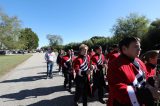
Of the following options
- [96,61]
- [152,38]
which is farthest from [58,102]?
[152,38]

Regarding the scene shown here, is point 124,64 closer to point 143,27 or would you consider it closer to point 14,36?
point 143,27

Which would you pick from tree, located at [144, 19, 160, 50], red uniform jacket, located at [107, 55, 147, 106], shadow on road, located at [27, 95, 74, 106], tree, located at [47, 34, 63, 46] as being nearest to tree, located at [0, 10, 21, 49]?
tree, located at [47, 34, 63, 46]

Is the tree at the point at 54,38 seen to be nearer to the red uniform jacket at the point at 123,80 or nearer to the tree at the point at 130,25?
the tree at the point at 130,25

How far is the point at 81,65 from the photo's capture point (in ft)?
28.1

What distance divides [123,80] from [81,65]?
5083mm

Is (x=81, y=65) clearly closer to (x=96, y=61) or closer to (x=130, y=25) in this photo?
(x=96, y=61)

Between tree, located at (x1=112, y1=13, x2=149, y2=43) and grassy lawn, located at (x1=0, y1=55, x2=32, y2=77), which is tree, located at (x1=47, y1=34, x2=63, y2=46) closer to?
tree, located at (x1=112, y1=13, x2=149, y2=43)

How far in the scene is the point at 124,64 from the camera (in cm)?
360

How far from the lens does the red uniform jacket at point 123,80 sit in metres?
3.46

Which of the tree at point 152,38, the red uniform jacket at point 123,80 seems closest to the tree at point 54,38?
the tree at point 152,38

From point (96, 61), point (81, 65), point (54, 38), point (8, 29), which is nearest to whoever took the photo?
point (81, 65)

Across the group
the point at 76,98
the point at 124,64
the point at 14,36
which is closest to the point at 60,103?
the point at 76,98

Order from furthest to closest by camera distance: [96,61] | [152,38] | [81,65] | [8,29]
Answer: [8,29] < [152,38] < [96,61] < [81,65]

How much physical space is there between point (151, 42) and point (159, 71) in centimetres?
2694
